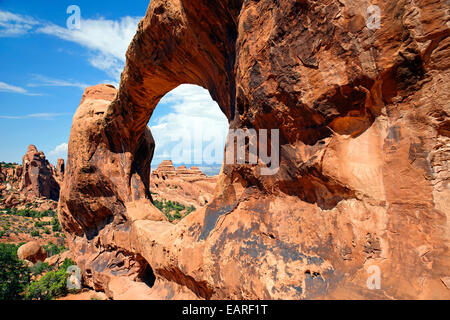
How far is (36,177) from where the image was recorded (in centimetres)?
3138

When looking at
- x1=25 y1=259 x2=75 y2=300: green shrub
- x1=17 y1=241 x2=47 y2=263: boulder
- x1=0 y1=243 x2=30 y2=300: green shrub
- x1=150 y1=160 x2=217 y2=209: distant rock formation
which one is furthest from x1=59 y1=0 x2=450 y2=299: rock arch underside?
Result: x1=150 y1=160 x2=217 y2=209: distant rock formation

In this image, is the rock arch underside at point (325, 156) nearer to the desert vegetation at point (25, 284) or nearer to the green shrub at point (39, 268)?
the desert vegetation at point (25, 284)

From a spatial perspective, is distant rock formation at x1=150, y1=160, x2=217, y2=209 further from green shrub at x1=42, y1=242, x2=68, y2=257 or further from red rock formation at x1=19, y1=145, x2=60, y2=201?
green shrub at x1=42, y1=242, x2=68, y2=257

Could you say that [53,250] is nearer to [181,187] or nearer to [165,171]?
[181,187]

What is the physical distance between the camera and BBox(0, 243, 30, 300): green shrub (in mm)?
6886

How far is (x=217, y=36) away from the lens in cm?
395

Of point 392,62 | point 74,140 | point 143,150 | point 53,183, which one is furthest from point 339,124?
point 53,183

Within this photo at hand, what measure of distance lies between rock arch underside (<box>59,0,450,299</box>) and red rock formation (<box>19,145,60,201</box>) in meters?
36.3

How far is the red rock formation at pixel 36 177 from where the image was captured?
31344 millimetres

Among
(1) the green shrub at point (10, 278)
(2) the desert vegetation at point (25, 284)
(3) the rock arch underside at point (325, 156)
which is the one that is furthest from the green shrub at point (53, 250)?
(3) the rock arch underside at point (325, 156)

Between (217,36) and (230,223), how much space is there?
10.1 ft

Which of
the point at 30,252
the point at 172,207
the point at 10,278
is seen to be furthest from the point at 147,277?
the point at 172,207

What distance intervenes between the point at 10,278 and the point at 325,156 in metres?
10.2
